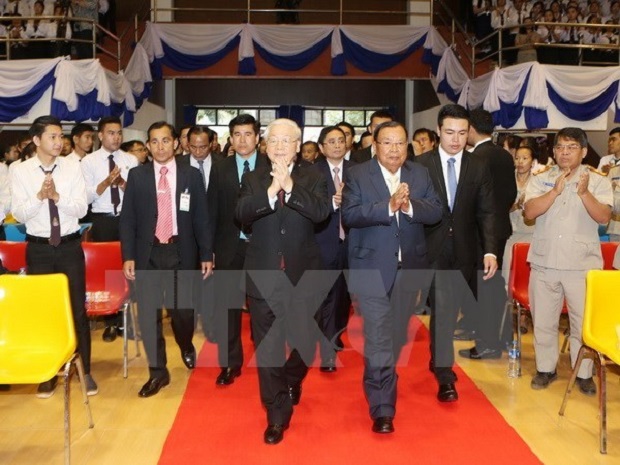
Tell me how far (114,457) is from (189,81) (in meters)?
14.1

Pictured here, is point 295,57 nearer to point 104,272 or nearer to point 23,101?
point 23,101

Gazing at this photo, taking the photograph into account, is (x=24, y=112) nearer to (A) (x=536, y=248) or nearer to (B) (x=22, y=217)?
(B) (x=22, y=217)

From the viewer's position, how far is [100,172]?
617 cm

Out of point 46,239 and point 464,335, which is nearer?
point 46,239

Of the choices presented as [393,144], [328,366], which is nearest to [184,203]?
[393,144]

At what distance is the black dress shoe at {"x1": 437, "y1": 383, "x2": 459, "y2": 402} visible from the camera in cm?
437

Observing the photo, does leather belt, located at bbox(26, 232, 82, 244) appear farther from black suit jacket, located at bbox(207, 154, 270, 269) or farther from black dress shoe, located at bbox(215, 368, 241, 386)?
black dress shoe, located at bbox(215, 368, 241, 386)

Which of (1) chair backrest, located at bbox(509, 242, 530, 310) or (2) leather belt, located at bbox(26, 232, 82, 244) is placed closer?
(2) leather belt, located at bbox(26, 232, 82, 244)

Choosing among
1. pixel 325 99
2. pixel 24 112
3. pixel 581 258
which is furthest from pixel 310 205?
pixel 325 99

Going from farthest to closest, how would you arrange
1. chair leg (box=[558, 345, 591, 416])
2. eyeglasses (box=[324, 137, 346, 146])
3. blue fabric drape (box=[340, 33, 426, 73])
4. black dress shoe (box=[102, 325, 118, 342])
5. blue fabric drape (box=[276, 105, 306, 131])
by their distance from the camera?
blue fabric drape (box=[276, 105, 306, 131])
blue fabric drape (box=[340, 33, 426, 73])
black dress shoe (box=[102, 325, 118, 342])
eyeglasses (box=[324, 137, 346, 146])
chair leg (box=[558, 345, 591, 416])

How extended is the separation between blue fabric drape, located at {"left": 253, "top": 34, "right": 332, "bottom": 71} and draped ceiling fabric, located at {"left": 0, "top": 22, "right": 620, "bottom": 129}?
0.02 metres

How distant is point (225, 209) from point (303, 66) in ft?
26.0

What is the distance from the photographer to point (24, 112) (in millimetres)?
9062

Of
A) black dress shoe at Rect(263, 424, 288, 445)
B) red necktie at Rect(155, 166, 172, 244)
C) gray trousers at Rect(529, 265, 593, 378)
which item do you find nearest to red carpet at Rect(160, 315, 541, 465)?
black dress shoe at Rect(263, 424, 288, 445)
